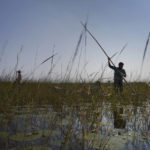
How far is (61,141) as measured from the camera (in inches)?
61.0

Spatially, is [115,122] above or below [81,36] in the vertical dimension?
below

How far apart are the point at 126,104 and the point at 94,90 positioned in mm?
1109

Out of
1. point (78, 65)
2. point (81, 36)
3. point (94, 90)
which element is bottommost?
point (94, 90)

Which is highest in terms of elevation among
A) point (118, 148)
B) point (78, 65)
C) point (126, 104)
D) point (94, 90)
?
point (78, 65)

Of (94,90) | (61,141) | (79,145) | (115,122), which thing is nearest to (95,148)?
(79,145)

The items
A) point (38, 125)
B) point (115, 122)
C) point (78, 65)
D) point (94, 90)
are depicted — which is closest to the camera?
point (78, 65)

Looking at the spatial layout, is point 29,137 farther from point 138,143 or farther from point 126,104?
point 126,104

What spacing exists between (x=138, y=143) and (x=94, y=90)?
52.7 inches

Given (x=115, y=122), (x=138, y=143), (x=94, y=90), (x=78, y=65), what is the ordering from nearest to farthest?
1. (x=138, y=143)
2. (x=78, y=65)
3. (x=115, y=122)
4. (x=94, y=90)

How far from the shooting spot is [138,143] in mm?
1539

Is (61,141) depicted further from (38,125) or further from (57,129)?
(38,125)

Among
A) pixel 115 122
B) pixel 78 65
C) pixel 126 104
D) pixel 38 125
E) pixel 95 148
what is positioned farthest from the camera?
pixel 126 104

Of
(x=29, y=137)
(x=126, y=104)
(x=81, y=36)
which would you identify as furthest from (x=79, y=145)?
(x=126, y=104)

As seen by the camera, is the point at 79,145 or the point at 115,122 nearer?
the point at 79,145
